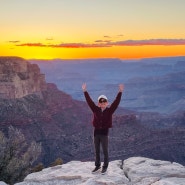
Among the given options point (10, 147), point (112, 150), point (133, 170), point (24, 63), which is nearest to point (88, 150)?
point (112, 150)

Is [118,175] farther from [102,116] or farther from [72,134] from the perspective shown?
[72,134]

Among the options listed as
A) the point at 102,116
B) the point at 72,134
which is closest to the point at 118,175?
the point at 102,116

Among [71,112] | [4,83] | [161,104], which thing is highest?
[4,83]

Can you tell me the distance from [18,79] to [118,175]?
7325cm

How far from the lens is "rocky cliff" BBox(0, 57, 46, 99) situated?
74.8 m

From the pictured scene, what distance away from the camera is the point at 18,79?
83000mm

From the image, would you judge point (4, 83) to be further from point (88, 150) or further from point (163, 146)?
point (163, 146)

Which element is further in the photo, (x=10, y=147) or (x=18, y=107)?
(x=18, y=107)

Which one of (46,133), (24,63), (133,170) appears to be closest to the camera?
(133,170)

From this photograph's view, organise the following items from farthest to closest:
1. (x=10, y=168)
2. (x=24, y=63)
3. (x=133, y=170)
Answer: (x=24, y=63), (x=10, y=168), (x=133, y=170)

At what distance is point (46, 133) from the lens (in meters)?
66.8

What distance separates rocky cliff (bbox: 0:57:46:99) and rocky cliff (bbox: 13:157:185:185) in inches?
2347

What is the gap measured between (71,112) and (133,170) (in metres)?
77.1

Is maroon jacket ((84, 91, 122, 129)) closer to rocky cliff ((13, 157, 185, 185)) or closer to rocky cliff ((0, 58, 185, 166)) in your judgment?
rocky cliff ((13, 157, 185, 185))
